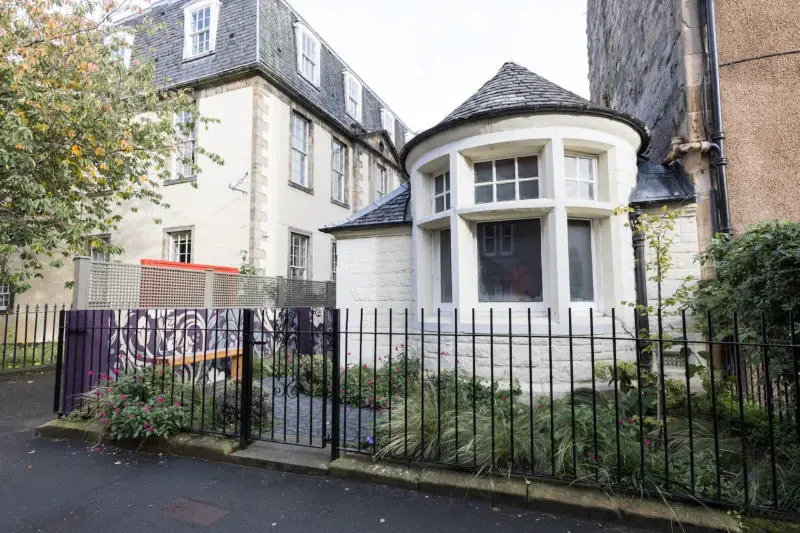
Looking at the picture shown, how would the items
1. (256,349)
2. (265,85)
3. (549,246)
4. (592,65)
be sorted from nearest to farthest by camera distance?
1. (549,246)
2. (256,349)
3. (265,85)
4. (592,65)

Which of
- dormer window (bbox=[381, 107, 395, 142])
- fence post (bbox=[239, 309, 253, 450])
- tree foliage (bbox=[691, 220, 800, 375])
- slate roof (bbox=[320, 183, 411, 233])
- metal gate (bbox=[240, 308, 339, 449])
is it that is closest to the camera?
tree foliage (bbox=[691, 220, 800, 375])

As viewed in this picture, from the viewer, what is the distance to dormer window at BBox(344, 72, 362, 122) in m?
16.3

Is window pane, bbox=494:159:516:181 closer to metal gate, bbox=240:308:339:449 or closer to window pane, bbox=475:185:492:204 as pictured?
window pane, bbox=475:185:492:204

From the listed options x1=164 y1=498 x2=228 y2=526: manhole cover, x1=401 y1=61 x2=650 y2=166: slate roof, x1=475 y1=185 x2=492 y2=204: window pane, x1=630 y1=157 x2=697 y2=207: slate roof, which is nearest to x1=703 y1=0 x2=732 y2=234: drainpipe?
x1=630 y1=157 x2=697 y2=207: slate roof

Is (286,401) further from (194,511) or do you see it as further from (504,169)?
(504,169)

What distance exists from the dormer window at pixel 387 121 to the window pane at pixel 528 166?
13980 millimetres

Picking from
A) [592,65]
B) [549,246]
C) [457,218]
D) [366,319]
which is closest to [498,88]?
[457,218]

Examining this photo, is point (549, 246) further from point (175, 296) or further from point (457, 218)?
point (175, 296)

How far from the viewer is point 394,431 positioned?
396 centimetres

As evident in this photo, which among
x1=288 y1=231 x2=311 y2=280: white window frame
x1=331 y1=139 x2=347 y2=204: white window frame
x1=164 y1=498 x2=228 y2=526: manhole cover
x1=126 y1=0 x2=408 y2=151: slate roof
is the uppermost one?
x1=126 y1=0 x2=408 y2=151: slate roof

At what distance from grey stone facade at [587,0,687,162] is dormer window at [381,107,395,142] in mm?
9648

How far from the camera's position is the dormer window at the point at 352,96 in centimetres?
1633

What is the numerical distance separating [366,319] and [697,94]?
6463mm

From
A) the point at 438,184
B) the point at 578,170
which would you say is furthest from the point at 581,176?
the point at 438,184
